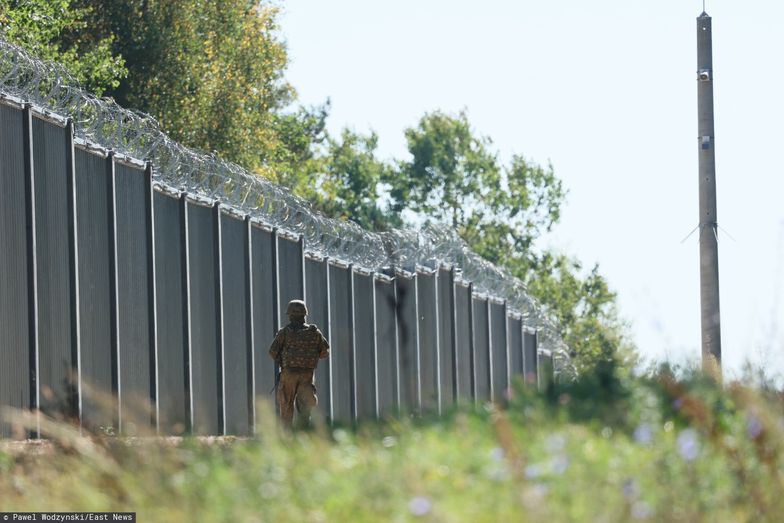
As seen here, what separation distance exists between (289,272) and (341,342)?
8.98ft

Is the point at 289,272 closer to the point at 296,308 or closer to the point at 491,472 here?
the point at 296,308

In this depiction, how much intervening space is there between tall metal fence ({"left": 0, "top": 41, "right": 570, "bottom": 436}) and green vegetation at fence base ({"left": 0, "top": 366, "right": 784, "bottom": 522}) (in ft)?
4.86

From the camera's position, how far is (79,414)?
15.2 meters

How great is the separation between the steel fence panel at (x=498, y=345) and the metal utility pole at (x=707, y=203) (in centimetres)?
1849

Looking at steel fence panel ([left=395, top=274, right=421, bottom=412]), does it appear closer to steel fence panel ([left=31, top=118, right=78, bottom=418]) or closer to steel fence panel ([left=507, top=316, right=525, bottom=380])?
steel fence panel ([left=507, top=316, right=525, bottom=380])

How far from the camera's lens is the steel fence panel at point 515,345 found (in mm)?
38031

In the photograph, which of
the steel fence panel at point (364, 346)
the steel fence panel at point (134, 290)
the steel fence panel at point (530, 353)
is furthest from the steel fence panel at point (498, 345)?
the steel fence panel at point (134, 290)

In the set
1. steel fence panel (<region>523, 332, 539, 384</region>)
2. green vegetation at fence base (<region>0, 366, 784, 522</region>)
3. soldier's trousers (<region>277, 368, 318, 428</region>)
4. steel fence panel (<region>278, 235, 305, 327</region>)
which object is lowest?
green vegetation at fence base (<region>0, 366, 784, 522</region>)

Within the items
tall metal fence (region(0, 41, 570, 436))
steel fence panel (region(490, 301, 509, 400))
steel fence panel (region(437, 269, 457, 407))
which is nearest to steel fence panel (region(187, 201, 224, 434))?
tall metal fence (region(0, 41, 570, 436))

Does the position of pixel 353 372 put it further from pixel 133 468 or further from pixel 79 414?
pixel 133 468

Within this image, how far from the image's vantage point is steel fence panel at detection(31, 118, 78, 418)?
1530 cm

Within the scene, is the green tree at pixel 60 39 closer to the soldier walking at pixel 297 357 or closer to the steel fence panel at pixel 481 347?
the steel fence panel at pixel 481 347

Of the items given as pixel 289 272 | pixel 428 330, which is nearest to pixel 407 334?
pixel 428 330

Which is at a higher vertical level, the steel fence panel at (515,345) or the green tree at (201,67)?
the green tree at (201,67)
